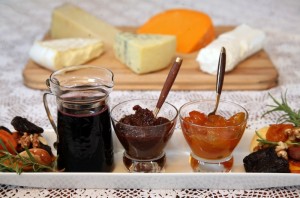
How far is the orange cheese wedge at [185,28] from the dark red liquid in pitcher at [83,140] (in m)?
0.79

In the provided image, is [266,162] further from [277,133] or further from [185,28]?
[185,28]

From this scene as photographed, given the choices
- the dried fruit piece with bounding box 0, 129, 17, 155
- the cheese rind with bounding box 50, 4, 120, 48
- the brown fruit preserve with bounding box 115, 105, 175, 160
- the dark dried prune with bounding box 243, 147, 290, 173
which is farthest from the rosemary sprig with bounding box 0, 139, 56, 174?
the cheese rind with bounding box 50, 4, 120, 48

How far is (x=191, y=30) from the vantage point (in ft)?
5.73

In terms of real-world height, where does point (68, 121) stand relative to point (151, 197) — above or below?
above

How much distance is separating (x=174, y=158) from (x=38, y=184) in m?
0.33

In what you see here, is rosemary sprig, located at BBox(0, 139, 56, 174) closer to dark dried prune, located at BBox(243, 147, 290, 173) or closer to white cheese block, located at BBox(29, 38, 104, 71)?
dark dried prune, located at BBox(243, 147, 290, 173)

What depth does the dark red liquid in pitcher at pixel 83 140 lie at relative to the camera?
3.16 ft

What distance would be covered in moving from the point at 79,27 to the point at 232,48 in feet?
2.06

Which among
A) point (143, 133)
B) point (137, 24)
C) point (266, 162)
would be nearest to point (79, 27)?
point (137, 24)

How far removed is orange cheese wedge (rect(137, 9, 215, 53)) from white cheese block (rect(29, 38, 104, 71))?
0.28m

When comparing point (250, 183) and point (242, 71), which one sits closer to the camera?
point (250, 183)

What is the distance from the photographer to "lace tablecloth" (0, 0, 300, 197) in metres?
0.96

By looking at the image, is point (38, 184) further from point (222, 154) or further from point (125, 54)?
point (125, 54)

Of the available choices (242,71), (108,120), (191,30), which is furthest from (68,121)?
(191,30)
